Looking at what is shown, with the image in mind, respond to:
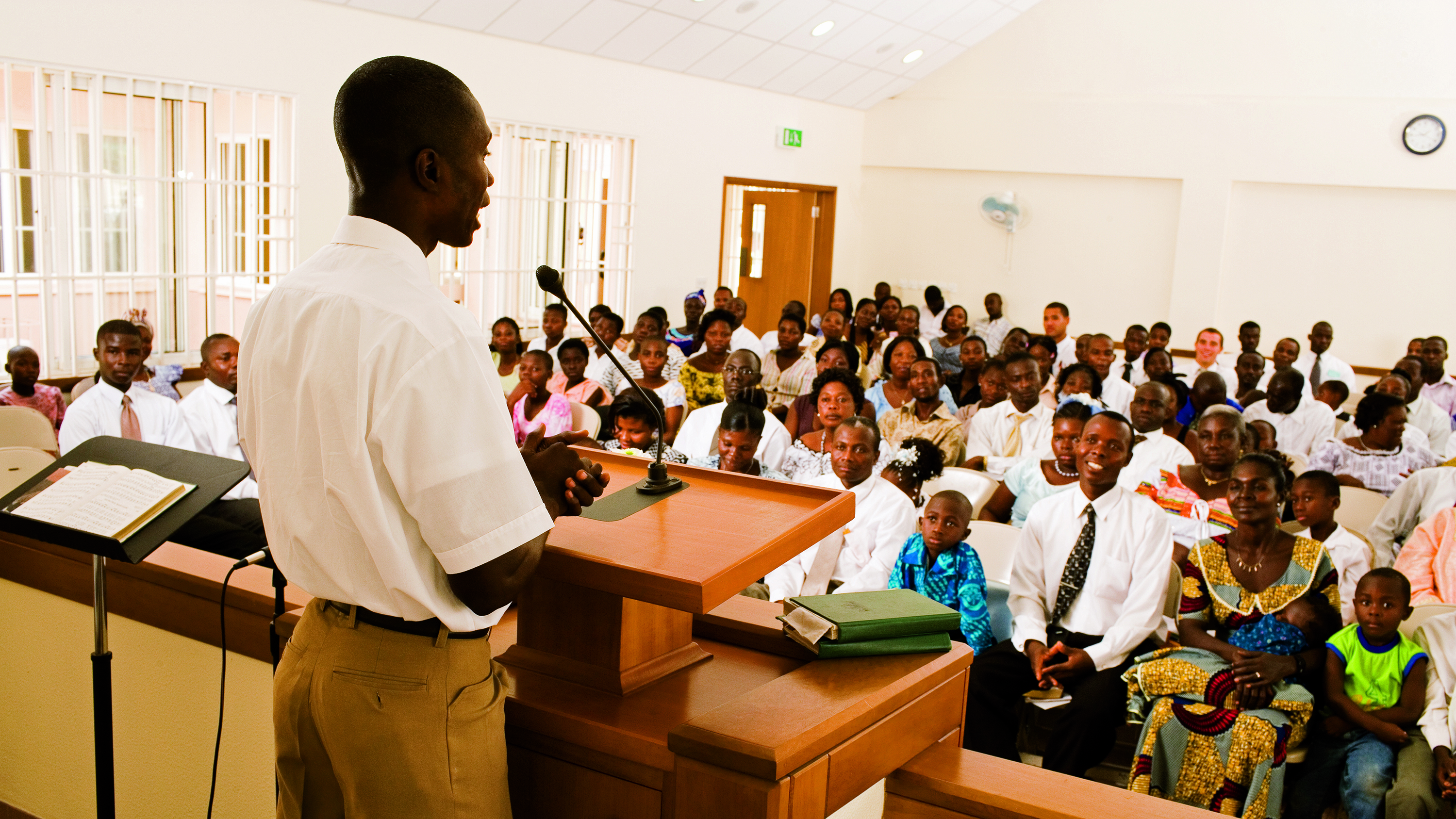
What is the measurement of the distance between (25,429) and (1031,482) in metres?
4.40

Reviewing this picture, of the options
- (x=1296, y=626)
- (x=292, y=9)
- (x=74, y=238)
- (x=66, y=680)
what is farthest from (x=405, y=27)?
(x=1296, y=626)

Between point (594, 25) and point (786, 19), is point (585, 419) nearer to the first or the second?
point (594, 25)

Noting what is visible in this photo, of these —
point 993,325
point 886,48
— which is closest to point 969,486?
point 993,325

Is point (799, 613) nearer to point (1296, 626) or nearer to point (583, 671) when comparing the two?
point (583, 671)

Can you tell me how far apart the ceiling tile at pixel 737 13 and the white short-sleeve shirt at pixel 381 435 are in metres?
7.39

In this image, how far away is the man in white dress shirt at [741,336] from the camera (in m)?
8.00

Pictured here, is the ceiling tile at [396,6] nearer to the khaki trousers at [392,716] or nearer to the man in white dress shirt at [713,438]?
the man in white dress shirt at [713,438]

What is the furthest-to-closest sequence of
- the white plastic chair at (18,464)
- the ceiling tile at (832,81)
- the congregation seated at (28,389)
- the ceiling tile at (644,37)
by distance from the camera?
the ceiling tile at (832,81)
the ceiling tile at (644,37)
the congregation seated at (28,389)
the white plastic chair at (18,464)

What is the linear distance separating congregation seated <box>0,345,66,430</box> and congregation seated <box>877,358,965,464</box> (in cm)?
402

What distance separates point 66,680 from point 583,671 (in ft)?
4.94

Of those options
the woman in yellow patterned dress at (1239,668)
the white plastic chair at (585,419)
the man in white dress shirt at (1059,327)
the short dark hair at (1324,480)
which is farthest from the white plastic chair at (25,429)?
the man in white dress shirt at (1059,327)

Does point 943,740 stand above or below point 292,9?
below

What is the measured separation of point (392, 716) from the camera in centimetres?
132

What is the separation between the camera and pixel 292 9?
6.34 m
